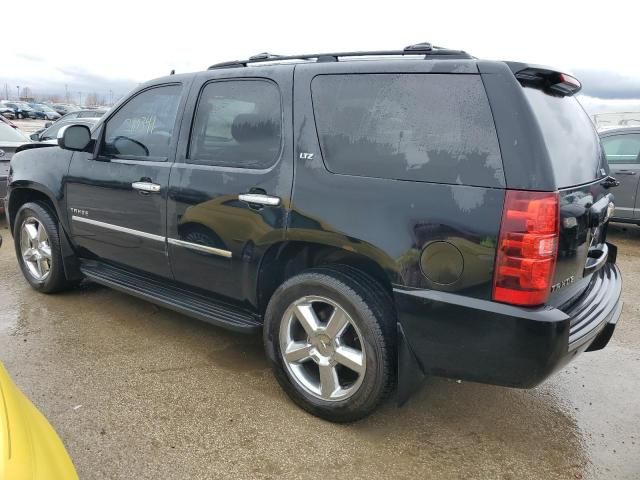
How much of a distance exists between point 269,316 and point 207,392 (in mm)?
628

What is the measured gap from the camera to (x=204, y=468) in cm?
241

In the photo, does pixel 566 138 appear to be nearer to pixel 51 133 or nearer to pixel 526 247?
pixel 526 247

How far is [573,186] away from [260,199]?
1.58 m

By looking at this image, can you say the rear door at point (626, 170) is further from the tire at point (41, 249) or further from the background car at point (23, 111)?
the background car at point (23, 111)

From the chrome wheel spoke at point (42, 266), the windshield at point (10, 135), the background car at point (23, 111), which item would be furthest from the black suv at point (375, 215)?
the background car at point (23, 111)

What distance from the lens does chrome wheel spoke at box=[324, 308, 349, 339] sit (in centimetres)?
266

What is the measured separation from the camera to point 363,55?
284 centimetres

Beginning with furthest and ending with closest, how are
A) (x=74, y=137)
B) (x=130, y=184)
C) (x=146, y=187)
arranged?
(x=74, y=137), (x=130, y=184), (x=146, y=187)

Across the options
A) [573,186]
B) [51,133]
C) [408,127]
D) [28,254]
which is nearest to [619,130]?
[573,186]

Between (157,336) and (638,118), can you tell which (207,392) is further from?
(638,118)

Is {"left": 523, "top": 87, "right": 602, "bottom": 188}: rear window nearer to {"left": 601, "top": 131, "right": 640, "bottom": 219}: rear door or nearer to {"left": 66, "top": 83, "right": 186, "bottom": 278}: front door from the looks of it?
{"left": 66, "top": 83, "right": 186, "bottom": 278}: front door

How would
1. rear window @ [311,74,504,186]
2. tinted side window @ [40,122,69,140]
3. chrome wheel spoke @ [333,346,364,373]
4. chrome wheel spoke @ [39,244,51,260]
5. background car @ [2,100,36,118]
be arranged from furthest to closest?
1. background car @ [2,100,36,118]
2. tinted side window @ [40,122,69,140]
3. chrome wheel spoke @ [39,244,51,260]
4. chrome wheel spoke @ [333,346,364,373]
5. rear window @ [311,74,504,186]

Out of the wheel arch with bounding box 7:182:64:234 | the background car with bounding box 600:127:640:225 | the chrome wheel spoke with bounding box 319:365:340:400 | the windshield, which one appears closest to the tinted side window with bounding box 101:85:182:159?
the wheel arch with bounding box 7:182:64:234

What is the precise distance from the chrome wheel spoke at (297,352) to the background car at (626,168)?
20.7 ft
